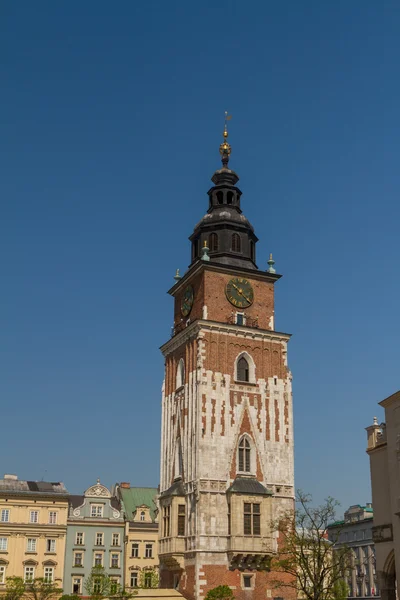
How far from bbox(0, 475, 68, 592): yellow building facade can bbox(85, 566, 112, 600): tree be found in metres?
3.50

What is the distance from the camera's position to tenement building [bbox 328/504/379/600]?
99250mm

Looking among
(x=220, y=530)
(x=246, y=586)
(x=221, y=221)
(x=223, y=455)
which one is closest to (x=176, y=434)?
(x=223, y=455)

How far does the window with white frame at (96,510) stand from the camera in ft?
247

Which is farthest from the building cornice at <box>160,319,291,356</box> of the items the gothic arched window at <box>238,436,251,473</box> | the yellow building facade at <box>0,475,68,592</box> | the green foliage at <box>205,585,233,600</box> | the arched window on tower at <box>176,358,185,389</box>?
the yellow building facade at <box>0,475,68,592</box>

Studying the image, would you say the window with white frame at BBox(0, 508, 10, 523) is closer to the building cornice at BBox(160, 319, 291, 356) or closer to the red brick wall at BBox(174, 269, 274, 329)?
the building cornice at BBox(160, 319, 291, 356)

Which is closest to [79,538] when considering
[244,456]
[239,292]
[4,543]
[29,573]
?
[29,573]

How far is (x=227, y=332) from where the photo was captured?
188 feet

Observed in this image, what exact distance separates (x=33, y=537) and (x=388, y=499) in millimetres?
44933

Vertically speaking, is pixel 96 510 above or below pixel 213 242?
below

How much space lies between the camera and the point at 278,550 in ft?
173

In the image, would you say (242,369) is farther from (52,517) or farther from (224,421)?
(52,517)

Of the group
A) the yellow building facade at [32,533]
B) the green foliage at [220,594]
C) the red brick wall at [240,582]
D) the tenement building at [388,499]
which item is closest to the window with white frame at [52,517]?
the yellow building facade at [32,533]

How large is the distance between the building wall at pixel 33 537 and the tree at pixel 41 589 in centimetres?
293

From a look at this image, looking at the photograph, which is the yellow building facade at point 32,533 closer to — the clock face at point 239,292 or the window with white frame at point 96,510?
the window with white frame at point 96,510
